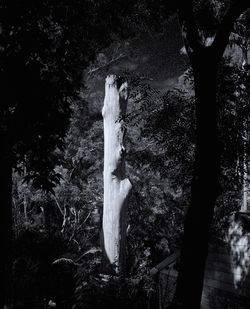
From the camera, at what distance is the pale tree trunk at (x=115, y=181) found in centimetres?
1232

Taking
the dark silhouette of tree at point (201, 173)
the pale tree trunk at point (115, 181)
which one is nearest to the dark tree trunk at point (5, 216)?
the dark silhouette of tree at point (201, 173)

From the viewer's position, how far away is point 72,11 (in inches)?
287

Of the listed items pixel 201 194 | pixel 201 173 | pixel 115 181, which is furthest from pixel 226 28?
pixel 115 181

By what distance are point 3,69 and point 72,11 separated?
2.80m

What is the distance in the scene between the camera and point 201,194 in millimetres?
5789

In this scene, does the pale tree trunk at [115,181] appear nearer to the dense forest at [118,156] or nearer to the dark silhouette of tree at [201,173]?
the dense forest at [118,156]

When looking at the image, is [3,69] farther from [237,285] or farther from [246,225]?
[237,285]

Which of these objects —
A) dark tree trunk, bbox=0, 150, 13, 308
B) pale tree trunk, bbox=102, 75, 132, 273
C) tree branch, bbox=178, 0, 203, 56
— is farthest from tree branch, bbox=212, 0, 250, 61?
pale tree trunk, bbox=102, 75, 132, 273

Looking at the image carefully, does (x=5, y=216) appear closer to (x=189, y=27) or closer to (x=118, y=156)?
(x=189, y=27)

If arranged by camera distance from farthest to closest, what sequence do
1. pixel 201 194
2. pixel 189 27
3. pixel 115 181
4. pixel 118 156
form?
1. pixel 118 156
2. pixel 115 181
3. pixel 189 27
4. pixel 201 194

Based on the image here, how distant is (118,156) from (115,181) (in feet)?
2.78

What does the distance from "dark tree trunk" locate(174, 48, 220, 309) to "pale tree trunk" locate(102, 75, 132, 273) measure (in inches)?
244

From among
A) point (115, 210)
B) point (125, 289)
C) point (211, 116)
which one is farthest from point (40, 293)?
point (211, 116)

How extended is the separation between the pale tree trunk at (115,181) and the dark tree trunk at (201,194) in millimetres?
6187
